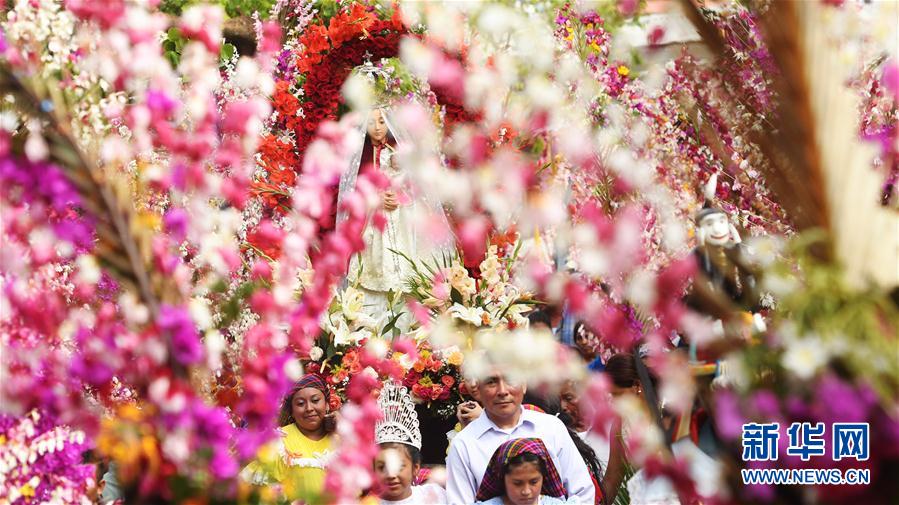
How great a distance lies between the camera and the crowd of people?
4.15 m

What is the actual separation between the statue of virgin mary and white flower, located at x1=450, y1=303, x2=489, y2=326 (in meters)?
0.86

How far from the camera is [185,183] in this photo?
1.95 meters

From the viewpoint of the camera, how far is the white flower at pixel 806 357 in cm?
156

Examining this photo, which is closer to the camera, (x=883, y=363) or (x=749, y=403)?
(x=883, y=363)

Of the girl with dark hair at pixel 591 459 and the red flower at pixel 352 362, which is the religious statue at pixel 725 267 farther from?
the red flower at pixel 352 362

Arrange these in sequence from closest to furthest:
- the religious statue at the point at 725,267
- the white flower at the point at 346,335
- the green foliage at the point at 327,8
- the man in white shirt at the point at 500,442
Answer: the religious statue at the point at 725,267 → the man in white shirt at the point at 500,442 → the white flower at the point at 346,335 → the green foliage at the point at 327,8

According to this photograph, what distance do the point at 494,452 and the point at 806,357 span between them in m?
2.84

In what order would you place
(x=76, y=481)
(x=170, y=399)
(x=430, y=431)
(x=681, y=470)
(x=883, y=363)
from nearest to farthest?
(x=883, y=363) < (x=681, y=470) < (x=170, y=399) < (x=76, y=481) < (x=430, y=431)

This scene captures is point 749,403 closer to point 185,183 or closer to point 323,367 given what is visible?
point 185,183

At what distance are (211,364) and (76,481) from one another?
1.42 m

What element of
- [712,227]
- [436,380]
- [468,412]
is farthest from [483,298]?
[712,227]

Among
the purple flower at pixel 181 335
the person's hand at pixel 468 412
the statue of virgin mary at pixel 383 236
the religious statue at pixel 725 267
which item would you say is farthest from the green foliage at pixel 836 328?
the statue of virgin mary at pixel 383 236

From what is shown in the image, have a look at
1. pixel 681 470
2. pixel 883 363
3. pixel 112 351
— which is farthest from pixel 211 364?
pixel 883 363

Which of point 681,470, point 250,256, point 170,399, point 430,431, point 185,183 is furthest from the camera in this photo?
point 250,256
